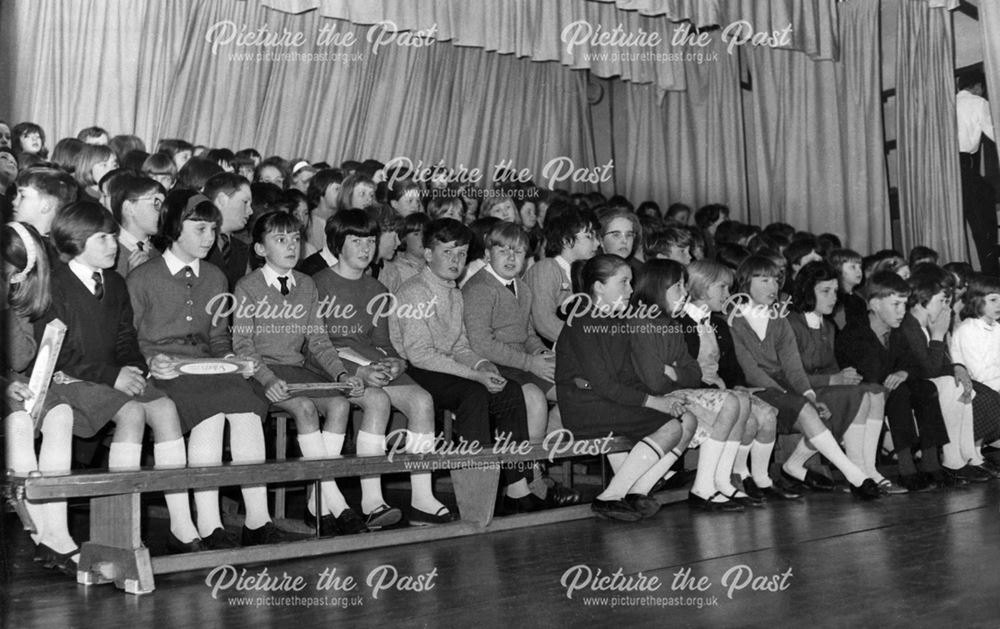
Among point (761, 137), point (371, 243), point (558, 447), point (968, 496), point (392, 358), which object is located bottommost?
point (968, 496)

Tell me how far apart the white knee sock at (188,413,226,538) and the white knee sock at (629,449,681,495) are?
5.89ft

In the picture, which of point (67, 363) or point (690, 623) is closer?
point (690, 623)

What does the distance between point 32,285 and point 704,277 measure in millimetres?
3237

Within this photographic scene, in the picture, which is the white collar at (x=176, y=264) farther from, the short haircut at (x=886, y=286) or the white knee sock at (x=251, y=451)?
the short haircut at (x=886, y=286)

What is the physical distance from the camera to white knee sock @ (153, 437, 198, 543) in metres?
3.84

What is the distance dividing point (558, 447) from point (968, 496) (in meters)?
2.14

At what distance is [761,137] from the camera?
1012cm

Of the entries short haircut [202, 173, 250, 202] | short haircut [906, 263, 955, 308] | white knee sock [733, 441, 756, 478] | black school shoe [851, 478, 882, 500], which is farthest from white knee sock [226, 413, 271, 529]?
short haircut [906, 263, 955, 308]

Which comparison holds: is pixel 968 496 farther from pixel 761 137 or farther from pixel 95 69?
pixel 95 69

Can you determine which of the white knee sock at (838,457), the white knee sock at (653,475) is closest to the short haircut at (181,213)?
the white knee sock at (653,475)

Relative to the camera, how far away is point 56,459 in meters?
3.65

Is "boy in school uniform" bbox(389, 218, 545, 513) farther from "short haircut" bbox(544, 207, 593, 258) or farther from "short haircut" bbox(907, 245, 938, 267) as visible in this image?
"short haircut" bbox(907, 245, 938, 267)

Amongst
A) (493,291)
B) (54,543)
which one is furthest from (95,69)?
(54,543)

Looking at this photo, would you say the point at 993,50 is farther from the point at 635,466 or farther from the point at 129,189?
the point at 129,189
